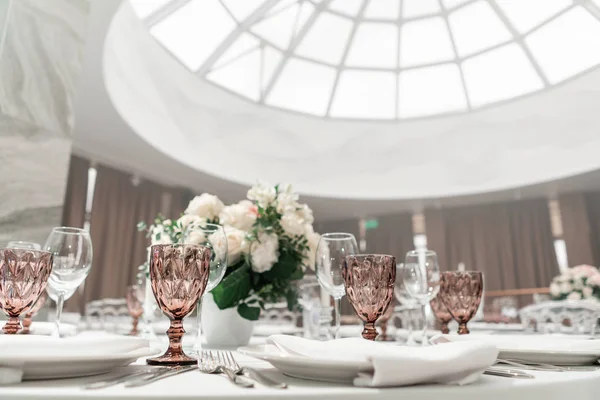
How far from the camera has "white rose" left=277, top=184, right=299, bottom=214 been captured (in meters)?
1.45

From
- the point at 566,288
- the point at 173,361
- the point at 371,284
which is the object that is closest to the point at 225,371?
the point at 173,361

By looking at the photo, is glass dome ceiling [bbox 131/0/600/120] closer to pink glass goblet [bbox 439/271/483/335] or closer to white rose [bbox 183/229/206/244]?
white rose [bbox 183/229/206/244]

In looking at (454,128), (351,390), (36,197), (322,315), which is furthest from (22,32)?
(454,128)

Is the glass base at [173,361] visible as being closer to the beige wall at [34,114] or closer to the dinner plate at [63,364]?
the dinner plate at [63,364]

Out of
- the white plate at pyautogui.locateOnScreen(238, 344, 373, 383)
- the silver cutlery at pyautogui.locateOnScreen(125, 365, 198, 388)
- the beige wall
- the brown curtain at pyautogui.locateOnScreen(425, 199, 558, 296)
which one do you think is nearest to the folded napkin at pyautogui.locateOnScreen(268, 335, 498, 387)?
the white plate at pyautogui.locateOnScreen(238, 344, 373, 383)

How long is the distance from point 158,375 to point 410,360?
33 cm

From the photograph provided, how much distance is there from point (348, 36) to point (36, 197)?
16.2 feet

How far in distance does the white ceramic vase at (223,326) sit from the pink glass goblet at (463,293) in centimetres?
62

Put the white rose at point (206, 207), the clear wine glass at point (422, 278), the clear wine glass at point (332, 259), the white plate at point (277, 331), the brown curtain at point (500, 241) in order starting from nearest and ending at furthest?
the clear wine glass at point (332, 259), the clear wine glass at point (422, 278), the white rose at point (206, 207), the white plate at point (277, 331), the brown curtain at point (500, 241)

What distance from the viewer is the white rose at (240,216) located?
142cm

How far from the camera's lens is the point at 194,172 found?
22.2 feet

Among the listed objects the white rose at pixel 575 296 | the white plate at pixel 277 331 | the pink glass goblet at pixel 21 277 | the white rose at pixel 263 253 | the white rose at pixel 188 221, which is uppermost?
the white rose at pixel 188 221

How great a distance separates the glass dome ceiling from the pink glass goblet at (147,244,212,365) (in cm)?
484

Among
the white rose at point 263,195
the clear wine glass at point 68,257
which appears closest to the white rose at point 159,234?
the white rose at point 263,195
